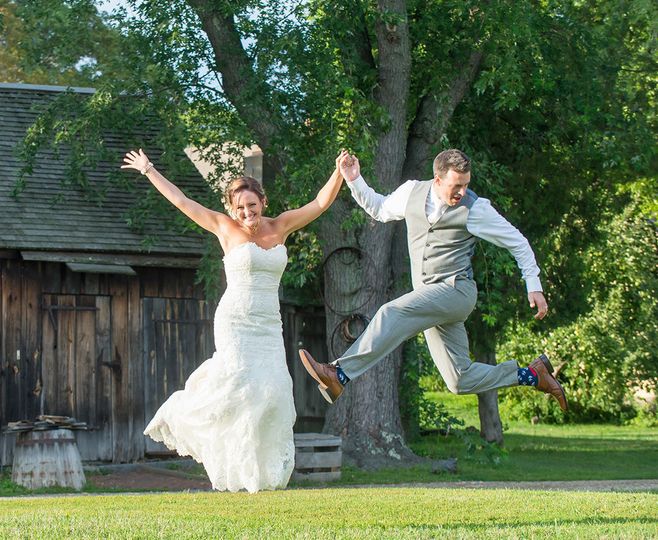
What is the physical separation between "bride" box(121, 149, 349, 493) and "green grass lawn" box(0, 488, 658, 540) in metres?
0.47

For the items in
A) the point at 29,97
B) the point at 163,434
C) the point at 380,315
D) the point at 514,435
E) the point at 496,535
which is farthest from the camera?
the point at 514,435

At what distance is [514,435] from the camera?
30094 mm

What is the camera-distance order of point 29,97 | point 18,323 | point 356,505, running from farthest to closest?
point 29,97, point 18,323, point 356,505

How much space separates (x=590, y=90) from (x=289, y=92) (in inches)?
A: 199

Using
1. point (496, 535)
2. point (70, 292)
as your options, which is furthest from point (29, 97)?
point (496, 535)

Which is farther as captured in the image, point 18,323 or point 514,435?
point 514,435

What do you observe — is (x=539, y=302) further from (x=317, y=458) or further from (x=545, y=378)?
(x=317, y=458)

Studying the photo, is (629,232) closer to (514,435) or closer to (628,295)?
(628,295)

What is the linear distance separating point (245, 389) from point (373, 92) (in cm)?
1001

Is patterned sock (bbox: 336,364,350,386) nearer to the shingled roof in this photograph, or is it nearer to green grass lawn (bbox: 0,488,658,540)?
green grass lawn (bbox: 0,488,658,540)

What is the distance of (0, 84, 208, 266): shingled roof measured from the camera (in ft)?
62.1

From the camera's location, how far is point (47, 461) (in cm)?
1645

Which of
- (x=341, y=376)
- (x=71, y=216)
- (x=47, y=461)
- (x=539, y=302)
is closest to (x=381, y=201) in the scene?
(x=341, y=376)

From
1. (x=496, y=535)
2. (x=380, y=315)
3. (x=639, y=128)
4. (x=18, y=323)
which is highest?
(x=639, y=128)
